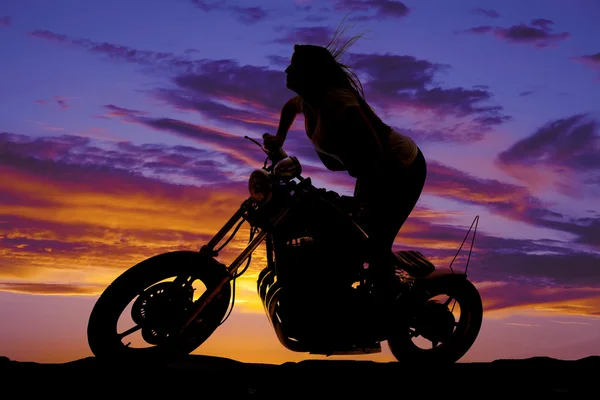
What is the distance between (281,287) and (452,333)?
226 centimetres

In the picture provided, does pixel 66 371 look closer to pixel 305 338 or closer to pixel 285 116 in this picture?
pixel 305 338

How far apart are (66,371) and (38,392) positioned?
45 centimetres

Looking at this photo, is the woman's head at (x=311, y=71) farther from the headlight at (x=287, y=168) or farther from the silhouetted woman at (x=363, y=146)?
the headlight at (x=287, y=168)

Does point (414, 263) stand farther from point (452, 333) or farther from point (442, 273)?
point (452, 333)

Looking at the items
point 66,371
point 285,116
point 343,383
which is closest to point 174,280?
point 66,371

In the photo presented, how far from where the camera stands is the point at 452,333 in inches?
273

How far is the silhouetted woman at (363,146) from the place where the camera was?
6.00 metres

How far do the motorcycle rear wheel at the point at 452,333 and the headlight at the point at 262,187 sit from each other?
2.03 m

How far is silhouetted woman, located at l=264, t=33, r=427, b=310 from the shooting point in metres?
6.00

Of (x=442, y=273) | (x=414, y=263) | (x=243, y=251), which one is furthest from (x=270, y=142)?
(x=442, y=273)

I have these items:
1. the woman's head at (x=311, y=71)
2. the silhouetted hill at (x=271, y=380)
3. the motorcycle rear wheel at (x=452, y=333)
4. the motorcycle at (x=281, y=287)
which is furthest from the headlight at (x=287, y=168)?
the motorcycle rear wheel at (x=452, y=333)

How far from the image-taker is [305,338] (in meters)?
5.71

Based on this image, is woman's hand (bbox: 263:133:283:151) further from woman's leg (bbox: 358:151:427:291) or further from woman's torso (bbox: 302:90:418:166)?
woman's leg (bbox: 358:151:427:291)

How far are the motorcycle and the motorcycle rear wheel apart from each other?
35mm
